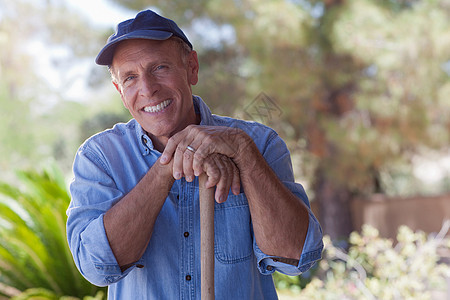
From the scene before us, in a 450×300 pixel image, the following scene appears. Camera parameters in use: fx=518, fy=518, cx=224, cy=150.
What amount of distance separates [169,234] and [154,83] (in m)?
0.44

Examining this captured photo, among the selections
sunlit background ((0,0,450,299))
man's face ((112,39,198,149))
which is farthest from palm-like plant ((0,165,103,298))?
man's face ((112,39,198,149))

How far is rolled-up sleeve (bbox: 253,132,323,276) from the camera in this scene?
4.76 feet

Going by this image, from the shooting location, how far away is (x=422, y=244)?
4.59 meters

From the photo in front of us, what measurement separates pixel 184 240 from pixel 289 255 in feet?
1.00

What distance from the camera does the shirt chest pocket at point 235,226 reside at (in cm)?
152

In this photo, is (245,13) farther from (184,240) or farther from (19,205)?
(184,240)

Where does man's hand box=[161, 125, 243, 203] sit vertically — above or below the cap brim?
below

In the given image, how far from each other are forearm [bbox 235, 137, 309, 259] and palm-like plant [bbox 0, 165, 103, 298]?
3091 mm

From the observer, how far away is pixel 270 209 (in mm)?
1412

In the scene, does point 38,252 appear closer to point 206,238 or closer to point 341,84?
point 206,238

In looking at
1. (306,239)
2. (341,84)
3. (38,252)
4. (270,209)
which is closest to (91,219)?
(270,209)

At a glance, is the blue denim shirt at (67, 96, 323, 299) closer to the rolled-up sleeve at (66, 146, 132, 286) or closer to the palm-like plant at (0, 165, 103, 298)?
the rolled-up sleeve at (66, 146, 132, 286)

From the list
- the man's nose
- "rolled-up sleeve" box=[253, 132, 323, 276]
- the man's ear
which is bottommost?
"rolled-up sleeve" box=[253, 132, 323, 276]

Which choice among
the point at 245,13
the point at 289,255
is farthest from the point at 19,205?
the point at 245,13
